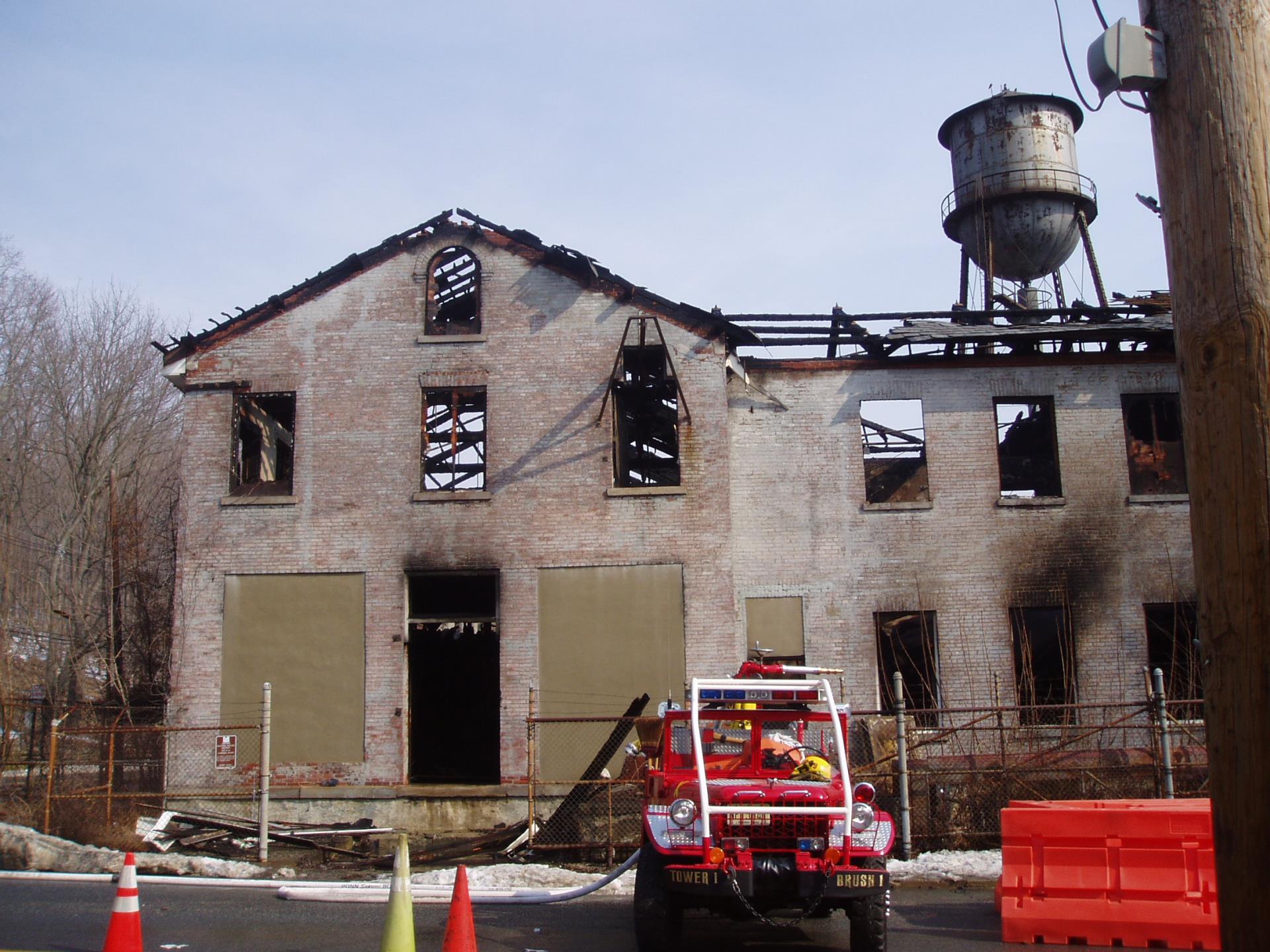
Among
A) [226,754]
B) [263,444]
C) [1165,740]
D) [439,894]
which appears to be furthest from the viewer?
[263,444]

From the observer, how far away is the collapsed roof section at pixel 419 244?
A: 20203 millimetres

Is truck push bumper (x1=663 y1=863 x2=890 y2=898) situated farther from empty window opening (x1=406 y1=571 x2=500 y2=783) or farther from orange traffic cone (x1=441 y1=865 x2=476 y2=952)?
empty window opening (x1=406 y1=571 x2=500 y2=783)

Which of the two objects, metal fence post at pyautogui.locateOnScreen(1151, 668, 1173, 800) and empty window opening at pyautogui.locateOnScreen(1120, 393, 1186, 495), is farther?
empty window opening at pyautogui.locateOnScreen(1120, 393, 1186, 495)

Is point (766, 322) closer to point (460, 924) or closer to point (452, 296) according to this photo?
point (452, 296)

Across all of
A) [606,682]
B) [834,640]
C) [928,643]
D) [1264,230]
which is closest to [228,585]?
[606,682]

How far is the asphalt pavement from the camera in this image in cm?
922

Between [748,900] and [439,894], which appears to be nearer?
[748,900]

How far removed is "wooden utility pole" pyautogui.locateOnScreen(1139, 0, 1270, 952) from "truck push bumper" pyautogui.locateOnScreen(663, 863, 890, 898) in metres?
5.32

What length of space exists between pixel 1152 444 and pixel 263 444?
653 inches

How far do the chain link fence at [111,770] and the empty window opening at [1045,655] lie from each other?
1266 centimetres

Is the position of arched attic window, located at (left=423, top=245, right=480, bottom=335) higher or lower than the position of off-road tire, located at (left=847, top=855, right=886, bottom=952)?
higher

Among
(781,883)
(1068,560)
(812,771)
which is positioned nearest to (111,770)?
→ (812,771)

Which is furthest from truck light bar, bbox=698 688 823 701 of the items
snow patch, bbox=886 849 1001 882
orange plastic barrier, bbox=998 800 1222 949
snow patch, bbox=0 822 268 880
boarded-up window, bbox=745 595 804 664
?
boarded-up window, bbox=745 595 804 664

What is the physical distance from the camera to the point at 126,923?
659cm
